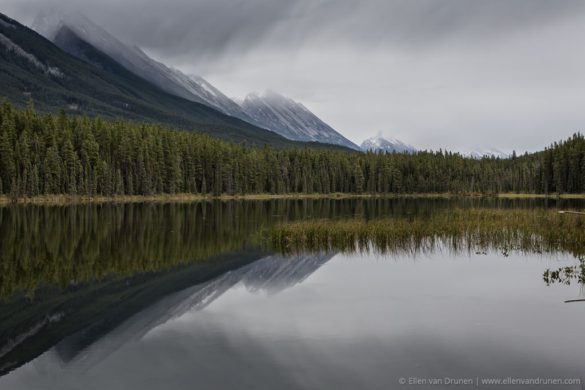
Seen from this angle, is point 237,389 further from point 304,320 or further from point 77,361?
point 304,320

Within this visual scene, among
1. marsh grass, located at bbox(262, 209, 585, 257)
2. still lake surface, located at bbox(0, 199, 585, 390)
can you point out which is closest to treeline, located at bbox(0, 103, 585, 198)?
marsh grass, located at bbox(262, 209, 585, 257)

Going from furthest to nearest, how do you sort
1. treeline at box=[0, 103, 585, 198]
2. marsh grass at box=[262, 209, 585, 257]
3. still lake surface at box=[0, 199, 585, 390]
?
1. treeline at box=[0, 103, 585, 198]
2. marsh grass at box=[262, 209, 585, 257]
3. still lake surface at box=[0, 199, 585, 390]

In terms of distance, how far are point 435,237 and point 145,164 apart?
4319 inches

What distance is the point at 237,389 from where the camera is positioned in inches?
524

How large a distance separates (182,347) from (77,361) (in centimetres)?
304

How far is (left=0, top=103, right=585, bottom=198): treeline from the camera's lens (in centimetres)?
11669

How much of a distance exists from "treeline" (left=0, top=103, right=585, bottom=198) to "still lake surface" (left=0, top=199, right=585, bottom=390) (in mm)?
88319

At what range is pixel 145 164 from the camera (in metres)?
140

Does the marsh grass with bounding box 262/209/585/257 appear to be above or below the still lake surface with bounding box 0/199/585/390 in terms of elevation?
above

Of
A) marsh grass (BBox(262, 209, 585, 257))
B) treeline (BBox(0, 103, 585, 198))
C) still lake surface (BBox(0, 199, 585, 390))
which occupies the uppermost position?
treeline (BBox(0, 103, 585, 198))

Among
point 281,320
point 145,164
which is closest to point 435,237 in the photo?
point 281,320

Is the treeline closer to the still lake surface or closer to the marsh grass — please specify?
the marsh grass

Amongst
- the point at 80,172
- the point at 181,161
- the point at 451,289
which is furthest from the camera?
the point at 181,161

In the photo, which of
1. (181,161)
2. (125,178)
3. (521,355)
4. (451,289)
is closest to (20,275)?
(451,289)
